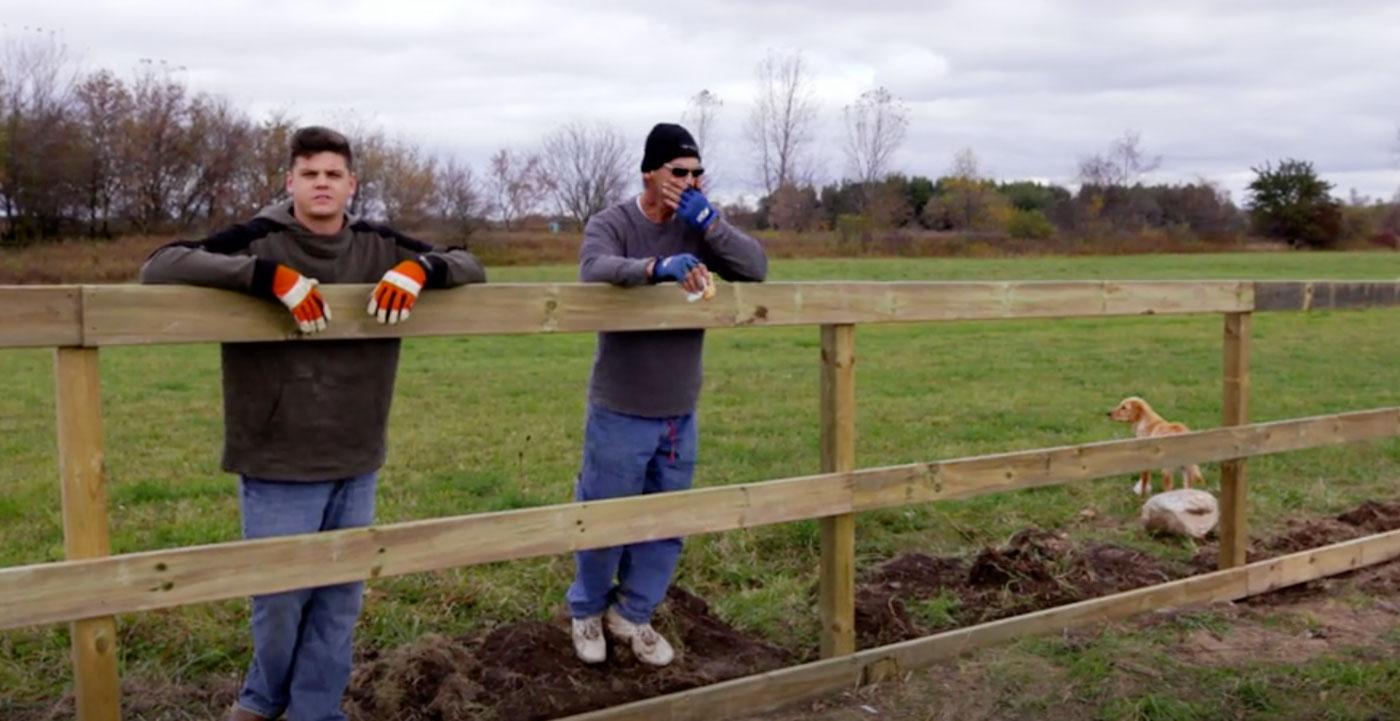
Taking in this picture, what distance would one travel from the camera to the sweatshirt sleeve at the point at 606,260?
415 cm

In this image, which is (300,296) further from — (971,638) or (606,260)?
(971,638)

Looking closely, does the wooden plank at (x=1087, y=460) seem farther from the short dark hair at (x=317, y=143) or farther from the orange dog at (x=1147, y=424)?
Answer: the short dark hair at (x=317, y=143)

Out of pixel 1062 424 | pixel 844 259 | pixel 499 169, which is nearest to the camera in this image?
pixel 1062 424

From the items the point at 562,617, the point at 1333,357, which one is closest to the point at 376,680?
the point at 562,617

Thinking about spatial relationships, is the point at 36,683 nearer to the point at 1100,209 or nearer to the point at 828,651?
the point at 828,651

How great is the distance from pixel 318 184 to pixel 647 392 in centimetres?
146

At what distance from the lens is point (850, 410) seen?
4.74 metres

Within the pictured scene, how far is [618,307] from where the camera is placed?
415 cm

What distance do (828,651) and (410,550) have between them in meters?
1.84

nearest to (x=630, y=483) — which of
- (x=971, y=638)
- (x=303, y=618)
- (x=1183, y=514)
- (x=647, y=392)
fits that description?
(x=647, y=392)

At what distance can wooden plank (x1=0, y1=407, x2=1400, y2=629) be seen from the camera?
3.23 metres

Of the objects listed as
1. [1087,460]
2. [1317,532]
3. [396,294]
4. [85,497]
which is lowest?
[1317,532]

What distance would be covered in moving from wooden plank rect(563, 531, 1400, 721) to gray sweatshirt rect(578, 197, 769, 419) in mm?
1036

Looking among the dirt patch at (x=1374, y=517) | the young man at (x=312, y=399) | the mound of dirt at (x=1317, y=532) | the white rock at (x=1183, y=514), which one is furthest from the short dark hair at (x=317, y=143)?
the dirt patch at (x=1374, y=517)
